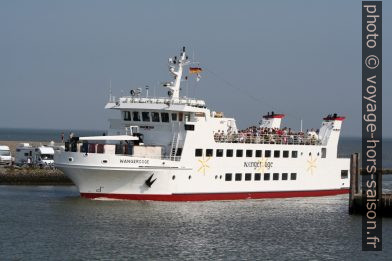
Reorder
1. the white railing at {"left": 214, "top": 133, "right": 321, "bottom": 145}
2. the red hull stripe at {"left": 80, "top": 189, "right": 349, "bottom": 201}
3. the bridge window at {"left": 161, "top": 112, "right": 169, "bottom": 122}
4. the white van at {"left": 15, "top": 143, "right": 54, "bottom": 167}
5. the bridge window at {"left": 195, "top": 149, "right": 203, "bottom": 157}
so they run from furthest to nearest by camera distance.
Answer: the white van at {"left": 15, "top": 143, "right": 54, "bottom": 167} → the white railing at {"left": 214, "top": 133, "right": 321, "bottom": 145} → the bridge window at {"left": 161, "top": 112, "right": 169, "bottom": 122} → the bridge window at {"left": 195, "top": 149, "right": 203, "bottom": 157} → the red hull stripe at {"left": 80, "top": 189, "right": 349, "bottom": 201}

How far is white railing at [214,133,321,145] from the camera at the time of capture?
157 ft

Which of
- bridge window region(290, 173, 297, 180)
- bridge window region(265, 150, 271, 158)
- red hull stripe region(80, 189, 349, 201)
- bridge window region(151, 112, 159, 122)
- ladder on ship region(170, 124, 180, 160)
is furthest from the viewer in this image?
bridge window region(290, 173, 297, 180)

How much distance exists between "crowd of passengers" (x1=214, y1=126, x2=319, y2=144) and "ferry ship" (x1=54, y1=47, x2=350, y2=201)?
2.3 inches

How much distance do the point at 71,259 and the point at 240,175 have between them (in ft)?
63.5

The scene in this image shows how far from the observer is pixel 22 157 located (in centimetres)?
6806

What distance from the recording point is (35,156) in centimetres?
6694

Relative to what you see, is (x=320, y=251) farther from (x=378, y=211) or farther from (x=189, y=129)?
(x=189, y=129)

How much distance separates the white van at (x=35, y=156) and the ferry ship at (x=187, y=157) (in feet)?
61.2

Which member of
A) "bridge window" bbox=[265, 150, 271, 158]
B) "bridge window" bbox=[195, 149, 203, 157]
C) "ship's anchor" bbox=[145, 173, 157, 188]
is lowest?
"ship's anchor" bbox=[145, 173, 157, 188]

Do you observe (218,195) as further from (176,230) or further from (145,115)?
(176,230)

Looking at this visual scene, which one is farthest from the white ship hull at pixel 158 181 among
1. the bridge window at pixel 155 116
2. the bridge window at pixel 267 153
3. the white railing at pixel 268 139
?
the bridge window at pixel 155 116

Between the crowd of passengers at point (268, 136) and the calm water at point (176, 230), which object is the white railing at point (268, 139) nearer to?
the crowd of passengers at point (268, 136)

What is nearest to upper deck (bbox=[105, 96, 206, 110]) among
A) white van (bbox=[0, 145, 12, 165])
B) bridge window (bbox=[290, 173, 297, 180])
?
bridge window (bbox=[290, 173, 297, 180])

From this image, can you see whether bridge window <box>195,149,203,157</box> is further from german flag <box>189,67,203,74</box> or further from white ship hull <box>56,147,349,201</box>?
german flag <box>189,67,203,74</box>
